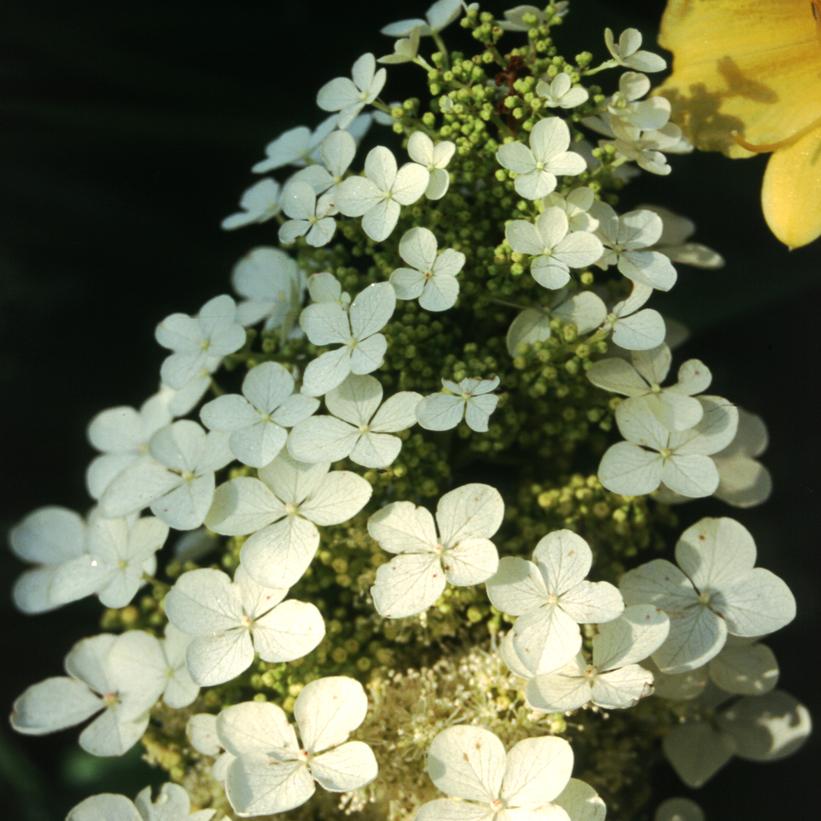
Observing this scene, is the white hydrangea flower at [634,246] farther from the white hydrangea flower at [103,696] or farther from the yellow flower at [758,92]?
the white hydrangea flower at [103,696]

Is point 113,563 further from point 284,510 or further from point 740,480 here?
point 740,480

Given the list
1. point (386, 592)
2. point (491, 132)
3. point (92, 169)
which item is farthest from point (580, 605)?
point (92, 169)

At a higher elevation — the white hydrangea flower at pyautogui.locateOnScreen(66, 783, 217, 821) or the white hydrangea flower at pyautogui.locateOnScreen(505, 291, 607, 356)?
the white hydrangea flower at pyautogui.locateOnScreen(505, 291, 607, 356)

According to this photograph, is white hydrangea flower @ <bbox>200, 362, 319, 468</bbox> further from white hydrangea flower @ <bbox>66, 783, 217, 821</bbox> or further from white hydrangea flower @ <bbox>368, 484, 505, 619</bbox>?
white hydrangea flower @ <bbox>66, 783, 217, 821</bbox>

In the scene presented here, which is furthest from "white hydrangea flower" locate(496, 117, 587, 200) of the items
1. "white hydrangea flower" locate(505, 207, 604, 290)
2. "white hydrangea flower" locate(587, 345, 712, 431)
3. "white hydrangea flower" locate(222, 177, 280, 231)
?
"white hydrangea flower" locate(222, 177, 280, 231)

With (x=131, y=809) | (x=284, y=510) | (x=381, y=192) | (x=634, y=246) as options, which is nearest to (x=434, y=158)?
(x=381, y=192)
